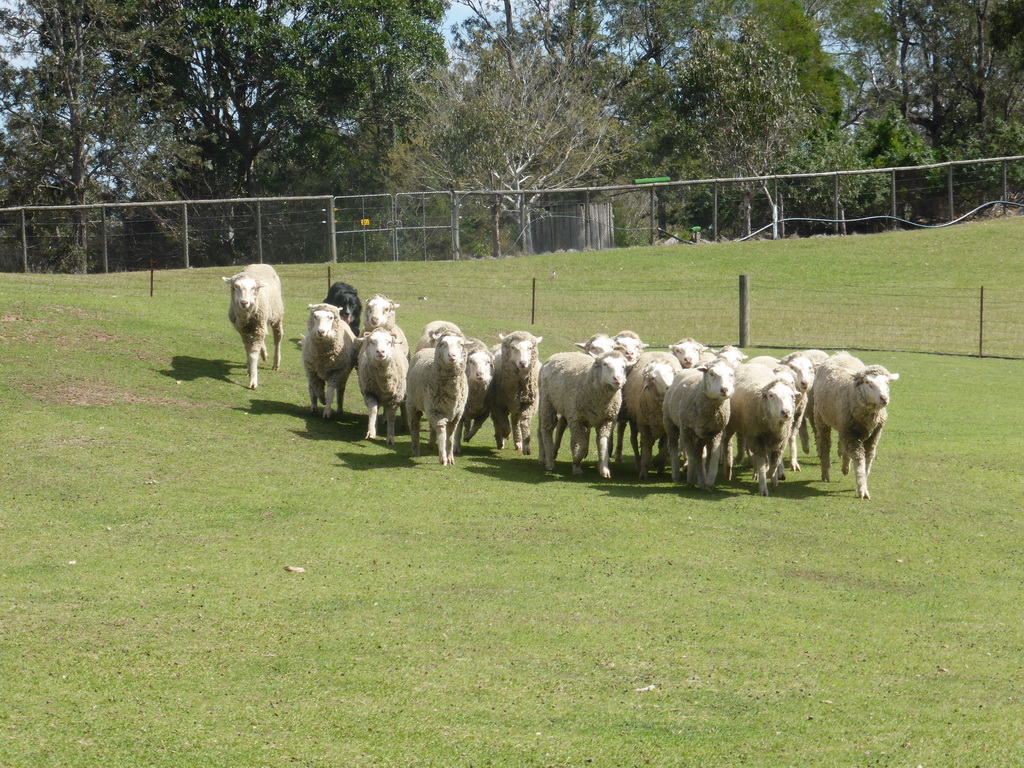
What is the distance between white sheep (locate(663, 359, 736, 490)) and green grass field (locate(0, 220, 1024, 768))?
37 cm

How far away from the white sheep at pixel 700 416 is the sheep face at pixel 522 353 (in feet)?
5.34

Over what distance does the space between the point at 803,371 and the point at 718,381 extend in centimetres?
180

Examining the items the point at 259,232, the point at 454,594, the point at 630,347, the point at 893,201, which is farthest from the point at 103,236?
the point at 454,594

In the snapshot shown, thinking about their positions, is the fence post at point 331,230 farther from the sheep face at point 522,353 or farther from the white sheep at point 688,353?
the white sheep at point 688,353

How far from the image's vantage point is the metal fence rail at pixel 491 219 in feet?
114

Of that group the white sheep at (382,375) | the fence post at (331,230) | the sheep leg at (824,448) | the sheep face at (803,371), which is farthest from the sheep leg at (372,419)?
the fence post at (331,230)

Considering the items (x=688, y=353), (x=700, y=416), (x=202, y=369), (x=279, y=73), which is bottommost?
(x=700, y=416)

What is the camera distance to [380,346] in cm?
1374

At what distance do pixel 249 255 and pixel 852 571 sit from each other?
2907 centimetres

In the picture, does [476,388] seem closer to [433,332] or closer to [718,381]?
[433,332]

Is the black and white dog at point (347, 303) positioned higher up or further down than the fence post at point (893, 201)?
further down

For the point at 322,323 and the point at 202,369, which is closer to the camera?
the point at 322,323

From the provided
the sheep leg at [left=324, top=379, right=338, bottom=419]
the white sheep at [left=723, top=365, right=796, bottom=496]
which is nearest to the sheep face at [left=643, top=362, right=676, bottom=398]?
the white sheep at [left=723, top=365, right=796, bottom=496]

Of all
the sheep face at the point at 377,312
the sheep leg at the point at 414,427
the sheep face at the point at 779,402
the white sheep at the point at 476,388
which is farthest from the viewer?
the sheep face at the point at 377,312
